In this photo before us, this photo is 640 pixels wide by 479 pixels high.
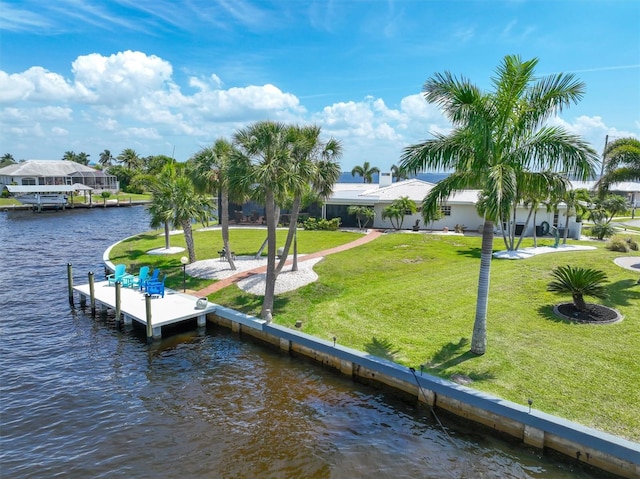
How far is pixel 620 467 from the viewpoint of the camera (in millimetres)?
8109

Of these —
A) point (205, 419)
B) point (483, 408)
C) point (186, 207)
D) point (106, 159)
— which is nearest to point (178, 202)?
point (186, 207)

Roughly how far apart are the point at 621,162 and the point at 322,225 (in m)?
21.7

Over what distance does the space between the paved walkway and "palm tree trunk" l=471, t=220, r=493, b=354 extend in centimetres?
1161

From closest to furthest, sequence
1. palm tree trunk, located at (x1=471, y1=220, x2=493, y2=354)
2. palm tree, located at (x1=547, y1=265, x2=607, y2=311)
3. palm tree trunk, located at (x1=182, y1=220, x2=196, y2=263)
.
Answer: palm tree trunk, located at (x1=471, y1=220, x2=493, y2=354) → palm tree, located at (x1=547, y1=265, x2=607, y2=311) → palm tree trunk, located at (x1=182, y1=220, x2=196, y2=263)

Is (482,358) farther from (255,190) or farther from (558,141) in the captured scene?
(255,190)

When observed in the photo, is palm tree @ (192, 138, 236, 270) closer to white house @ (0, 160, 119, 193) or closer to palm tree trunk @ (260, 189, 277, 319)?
palm tree trunk @ (260, 189, 277, 319)

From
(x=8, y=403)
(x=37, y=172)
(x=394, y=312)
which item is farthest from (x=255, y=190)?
(x=37, y=172)

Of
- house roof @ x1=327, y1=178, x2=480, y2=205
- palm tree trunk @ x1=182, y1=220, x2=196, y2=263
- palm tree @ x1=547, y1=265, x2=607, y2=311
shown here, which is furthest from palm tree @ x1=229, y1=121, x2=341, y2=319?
house roof @ x1=327, y1=178, x2=480, y2=205

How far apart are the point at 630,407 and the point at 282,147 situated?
12.4 m

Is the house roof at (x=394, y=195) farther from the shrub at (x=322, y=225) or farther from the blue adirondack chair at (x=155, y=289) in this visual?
the blue adirondack chair at (x=155, y=289)

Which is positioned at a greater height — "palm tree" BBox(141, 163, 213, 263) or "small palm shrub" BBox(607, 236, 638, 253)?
"palm tree" BBox(141, 163, 213, 263)

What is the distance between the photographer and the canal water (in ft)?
29.3

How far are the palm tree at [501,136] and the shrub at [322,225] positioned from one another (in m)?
23.8

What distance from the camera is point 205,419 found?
34.9 ft
